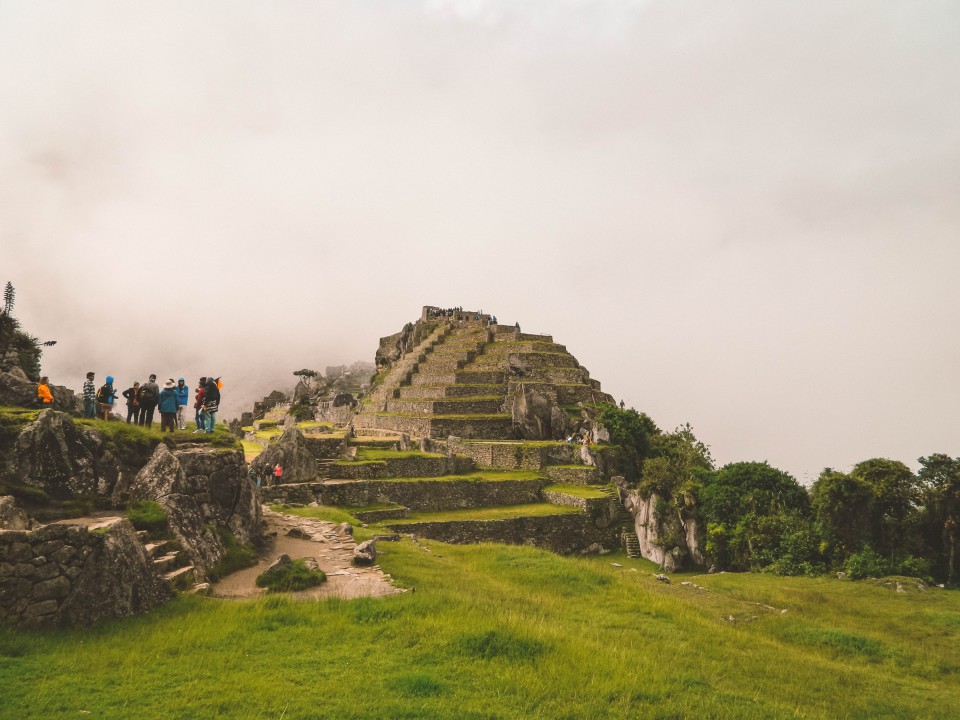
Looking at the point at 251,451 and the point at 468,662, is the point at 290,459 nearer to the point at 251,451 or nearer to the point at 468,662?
the point at 251,451

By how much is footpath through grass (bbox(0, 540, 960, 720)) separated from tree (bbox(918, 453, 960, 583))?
20.8 feet

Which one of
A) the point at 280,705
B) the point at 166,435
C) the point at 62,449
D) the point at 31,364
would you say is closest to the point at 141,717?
the point at 280,705

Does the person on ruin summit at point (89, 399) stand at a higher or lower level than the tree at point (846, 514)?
higher

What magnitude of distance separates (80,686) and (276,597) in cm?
326

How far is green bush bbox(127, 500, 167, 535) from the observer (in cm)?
980

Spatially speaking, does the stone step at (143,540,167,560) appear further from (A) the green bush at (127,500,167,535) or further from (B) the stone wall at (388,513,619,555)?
(B) the stone wall at (388,513,619,555)

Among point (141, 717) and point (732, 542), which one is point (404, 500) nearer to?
point (732, 542)

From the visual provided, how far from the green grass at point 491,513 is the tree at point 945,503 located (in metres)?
12.4

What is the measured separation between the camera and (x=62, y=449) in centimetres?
993

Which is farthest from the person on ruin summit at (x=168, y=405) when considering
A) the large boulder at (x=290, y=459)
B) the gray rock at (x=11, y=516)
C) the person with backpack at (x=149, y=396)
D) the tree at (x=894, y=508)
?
the tree at (x=894, y=508)

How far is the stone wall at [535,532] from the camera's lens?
75.1ft

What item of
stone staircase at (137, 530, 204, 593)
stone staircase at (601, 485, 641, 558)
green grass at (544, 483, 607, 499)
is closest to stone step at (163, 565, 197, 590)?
stone staircase at (137, 530, 204, 593)

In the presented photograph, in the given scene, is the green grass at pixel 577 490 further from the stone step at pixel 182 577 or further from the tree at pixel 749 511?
the stone step at pixel 182 577

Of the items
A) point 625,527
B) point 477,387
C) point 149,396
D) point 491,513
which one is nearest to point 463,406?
point 477,387
